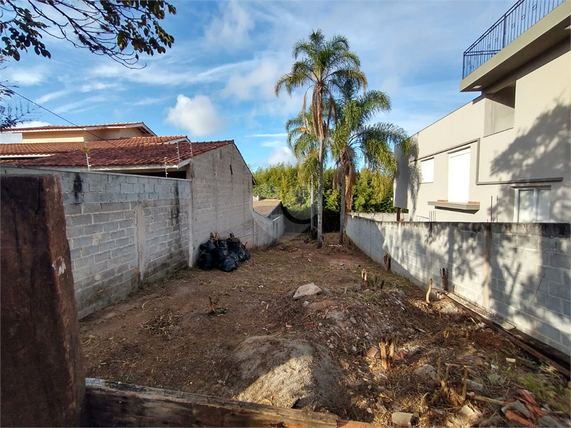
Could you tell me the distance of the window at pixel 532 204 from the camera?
23.3 ft

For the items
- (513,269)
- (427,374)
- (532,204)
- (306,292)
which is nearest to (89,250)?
(306,292)

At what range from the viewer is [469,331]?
3.96 metres

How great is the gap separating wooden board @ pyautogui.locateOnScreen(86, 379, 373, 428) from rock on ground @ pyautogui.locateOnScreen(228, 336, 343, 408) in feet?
4.21

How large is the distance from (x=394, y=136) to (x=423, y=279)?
9.31 meters

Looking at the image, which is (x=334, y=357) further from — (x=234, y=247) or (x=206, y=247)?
(x=234, y=247)

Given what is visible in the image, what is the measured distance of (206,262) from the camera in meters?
8.84

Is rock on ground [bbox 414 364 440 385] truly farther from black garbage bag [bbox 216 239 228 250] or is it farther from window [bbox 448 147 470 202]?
window [bbox 448 147 470 202]

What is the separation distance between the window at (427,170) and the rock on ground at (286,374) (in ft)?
40.0

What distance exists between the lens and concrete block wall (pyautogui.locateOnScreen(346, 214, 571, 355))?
10.4 ft

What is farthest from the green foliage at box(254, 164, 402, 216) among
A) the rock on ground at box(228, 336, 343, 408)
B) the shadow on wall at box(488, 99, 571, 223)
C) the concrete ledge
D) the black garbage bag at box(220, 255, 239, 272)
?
the rock on ground at box(228, 336, 343, 408)

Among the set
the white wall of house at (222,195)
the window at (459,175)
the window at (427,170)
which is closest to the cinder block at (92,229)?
the white wall of house at (222,195)

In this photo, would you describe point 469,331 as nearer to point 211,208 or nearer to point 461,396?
point 461,396

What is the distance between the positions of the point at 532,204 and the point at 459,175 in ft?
11.5

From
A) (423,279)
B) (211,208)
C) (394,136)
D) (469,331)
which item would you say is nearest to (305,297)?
(469,331)
